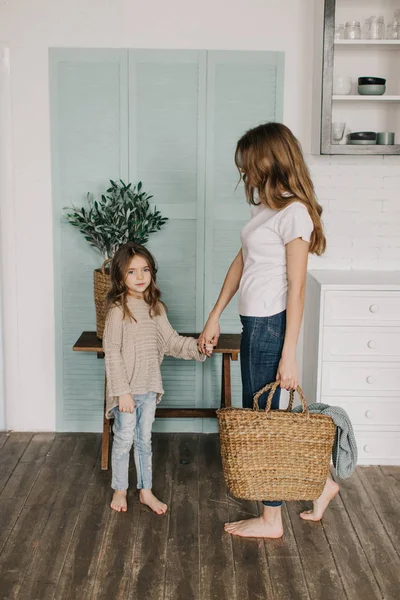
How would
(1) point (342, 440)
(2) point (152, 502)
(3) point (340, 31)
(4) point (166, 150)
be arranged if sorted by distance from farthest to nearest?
(4) point (166, 150) → (3) point (340, 31) → (2) point (152, 502) → (1) point (342, 440)

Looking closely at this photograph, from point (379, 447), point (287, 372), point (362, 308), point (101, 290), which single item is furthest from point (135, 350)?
point (379, 447)

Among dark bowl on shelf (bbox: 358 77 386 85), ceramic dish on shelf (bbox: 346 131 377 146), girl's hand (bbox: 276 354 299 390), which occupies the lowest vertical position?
girl's hand (bbox: 276 354 299 390)

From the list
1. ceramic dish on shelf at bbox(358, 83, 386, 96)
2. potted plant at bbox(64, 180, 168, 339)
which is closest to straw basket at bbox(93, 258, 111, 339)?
potted plant at bbox(64, 180, 168, 339)

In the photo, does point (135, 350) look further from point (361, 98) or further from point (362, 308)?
point (361, 98)

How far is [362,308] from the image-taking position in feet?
10.5

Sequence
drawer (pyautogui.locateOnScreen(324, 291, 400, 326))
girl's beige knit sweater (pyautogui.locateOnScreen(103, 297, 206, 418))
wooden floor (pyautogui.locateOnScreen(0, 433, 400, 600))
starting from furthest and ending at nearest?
drawer (pyautogui.locateOnScreen(324, 291, 400, 326)) < girl's beige knit sweater (pyautogui.locateOnScreen(103, 297, 206, 418)) < wooden floor (pyautogui.locateOnScreen(0, 433, 400, 600))

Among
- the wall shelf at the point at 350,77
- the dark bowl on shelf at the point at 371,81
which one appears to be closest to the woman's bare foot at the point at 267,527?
the wall shelf at the point at 350,77

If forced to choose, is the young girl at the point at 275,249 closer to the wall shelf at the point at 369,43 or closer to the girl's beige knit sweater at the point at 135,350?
the girl's beige knit sweater at the point at 135,350

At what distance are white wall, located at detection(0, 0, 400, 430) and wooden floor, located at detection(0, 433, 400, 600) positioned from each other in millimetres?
681

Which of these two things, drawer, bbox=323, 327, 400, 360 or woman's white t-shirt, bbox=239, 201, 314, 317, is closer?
woman's white t-shirt, bbox=239, 201, 314, 317

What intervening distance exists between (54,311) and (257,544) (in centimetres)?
166

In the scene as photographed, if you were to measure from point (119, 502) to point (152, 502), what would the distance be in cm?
13

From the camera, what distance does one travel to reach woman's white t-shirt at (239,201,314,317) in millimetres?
2369

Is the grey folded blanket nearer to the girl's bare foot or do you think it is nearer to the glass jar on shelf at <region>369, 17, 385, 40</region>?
the girl's bare foot
